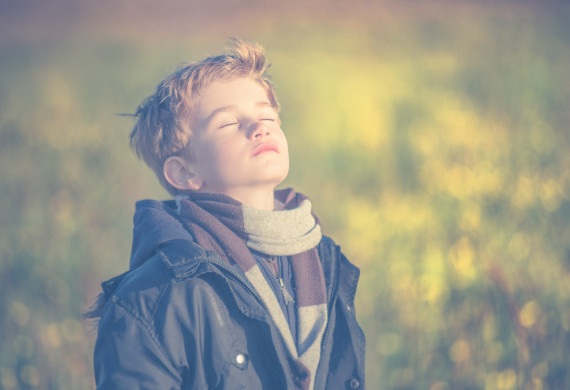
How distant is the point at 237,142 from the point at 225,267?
402mm

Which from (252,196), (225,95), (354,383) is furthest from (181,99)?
(354,383)

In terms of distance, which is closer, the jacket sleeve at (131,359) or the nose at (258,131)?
the jacket sleeve at (131,359)

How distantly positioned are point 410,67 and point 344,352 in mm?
4599

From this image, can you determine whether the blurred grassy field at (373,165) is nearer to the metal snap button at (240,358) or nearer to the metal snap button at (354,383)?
the metal snap button at (240,358)

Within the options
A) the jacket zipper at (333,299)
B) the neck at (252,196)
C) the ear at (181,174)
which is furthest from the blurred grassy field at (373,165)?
the jacket zipper at (333,299)

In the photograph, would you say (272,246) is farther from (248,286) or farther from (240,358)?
(240,358)

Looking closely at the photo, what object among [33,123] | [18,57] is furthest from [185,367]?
[18,57]

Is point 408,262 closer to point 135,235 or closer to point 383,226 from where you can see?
point 383,226

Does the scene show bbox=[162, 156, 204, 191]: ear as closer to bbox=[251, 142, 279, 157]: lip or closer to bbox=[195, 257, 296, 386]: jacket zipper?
bbox=[251, 142, 279, 157]: lip

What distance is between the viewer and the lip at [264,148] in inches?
85.1

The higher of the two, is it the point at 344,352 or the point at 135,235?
the point at 135,235

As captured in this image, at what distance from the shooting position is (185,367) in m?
1.95

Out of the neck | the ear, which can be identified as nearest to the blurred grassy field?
the ear

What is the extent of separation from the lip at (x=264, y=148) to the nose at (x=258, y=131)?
3 centimetres
